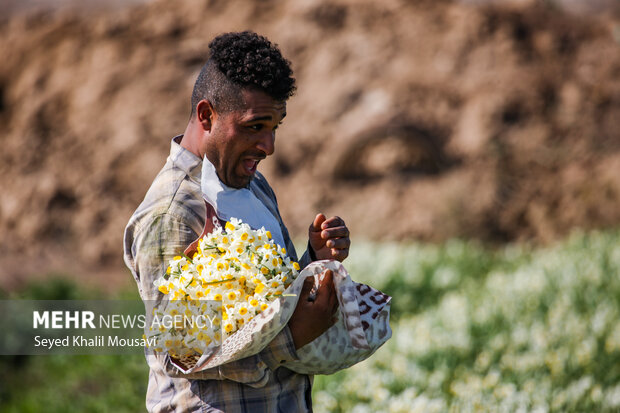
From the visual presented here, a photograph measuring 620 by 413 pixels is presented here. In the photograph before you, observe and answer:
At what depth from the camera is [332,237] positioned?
2.08 m

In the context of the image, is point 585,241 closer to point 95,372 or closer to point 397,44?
point 397,44

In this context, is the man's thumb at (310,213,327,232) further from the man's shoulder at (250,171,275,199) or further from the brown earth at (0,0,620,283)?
the brown earth at (0,0,620,283)

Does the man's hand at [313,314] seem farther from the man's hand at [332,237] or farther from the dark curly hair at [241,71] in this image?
the dark curly hair at [241,71]

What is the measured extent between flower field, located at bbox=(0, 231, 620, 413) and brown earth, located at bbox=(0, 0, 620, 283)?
1.51m

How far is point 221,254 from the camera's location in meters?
1.89

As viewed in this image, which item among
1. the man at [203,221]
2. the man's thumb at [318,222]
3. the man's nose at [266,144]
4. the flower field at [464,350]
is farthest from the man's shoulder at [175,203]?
the flower field at [464,350]

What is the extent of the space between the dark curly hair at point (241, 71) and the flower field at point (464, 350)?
7.95 ft

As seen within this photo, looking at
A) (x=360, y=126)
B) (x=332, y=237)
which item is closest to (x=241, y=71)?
(x=332, y=237)

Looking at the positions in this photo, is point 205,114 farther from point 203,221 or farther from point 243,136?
point 203,221

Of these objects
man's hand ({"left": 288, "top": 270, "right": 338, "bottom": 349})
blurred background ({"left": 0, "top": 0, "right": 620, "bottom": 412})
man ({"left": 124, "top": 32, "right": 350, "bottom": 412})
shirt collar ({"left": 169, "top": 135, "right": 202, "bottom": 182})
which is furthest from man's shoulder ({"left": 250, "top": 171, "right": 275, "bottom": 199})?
blurred background ({"left": 0, "top": 0, "right": 620, "bottom": 412})

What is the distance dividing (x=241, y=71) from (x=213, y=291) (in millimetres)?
674

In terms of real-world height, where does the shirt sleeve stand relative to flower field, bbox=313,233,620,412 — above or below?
below

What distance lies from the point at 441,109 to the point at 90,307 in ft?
17.0

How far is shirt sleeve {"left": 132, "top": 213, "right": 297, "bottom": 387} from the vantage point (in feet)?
6.15
